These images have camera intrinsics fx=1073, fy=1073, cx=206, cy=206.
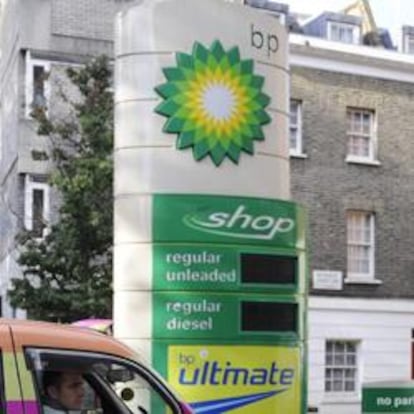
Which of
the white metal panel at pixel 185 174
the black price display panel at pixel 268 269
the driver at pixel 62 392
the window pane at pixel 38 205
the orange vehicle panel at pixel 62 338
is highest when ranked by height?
the window pane at pixel 38 205

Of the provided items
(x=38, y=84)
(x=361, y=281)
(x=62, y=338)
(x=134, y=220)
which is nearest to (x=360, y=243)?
(x=361, y=281)

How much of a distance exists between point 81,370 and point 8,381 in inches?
20.5

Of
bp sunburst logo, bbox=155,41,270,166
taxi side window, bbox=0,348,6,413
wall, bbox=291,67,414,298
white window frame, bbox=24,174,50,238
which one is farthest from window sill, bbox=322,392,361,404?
taxi side window, bbox=0,348,6,413

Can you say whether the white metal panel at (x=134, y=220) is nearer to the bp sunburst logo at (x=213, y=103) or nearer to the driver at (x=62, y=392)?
the bp sunburst logo at (x=213, y=103)

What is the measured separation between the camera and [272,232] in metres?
10.1

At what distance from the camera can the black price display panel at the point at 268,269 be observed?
32.7 ft

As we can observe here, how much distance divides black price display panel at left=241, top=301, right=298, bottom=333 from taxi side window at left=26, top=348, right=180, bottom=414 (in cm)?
353

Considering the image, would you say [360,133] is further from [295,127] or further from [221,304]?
[221,304]

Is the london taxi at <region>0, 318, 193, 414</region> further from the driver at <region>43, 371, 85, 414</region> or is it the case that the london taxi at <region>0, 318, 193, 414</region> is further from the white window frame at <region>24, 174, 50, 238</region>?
the white window frame at <region>24, 174, 50, 238</region>

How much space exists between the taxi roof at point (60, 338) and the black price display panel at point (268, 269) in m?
3.83

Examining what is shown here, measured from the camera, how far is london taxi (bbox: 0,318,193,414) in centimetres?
571

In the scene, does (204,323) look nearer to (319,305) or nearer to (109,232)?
(109,232)

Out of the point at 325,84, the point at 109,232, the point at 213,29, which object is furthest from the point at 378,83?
the point at 213,29

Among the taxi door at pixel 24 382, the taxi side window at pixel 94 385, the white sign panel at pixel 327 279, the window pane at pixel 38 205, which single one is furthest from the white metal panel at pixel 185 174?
the white sign panel at pixel 327 279
